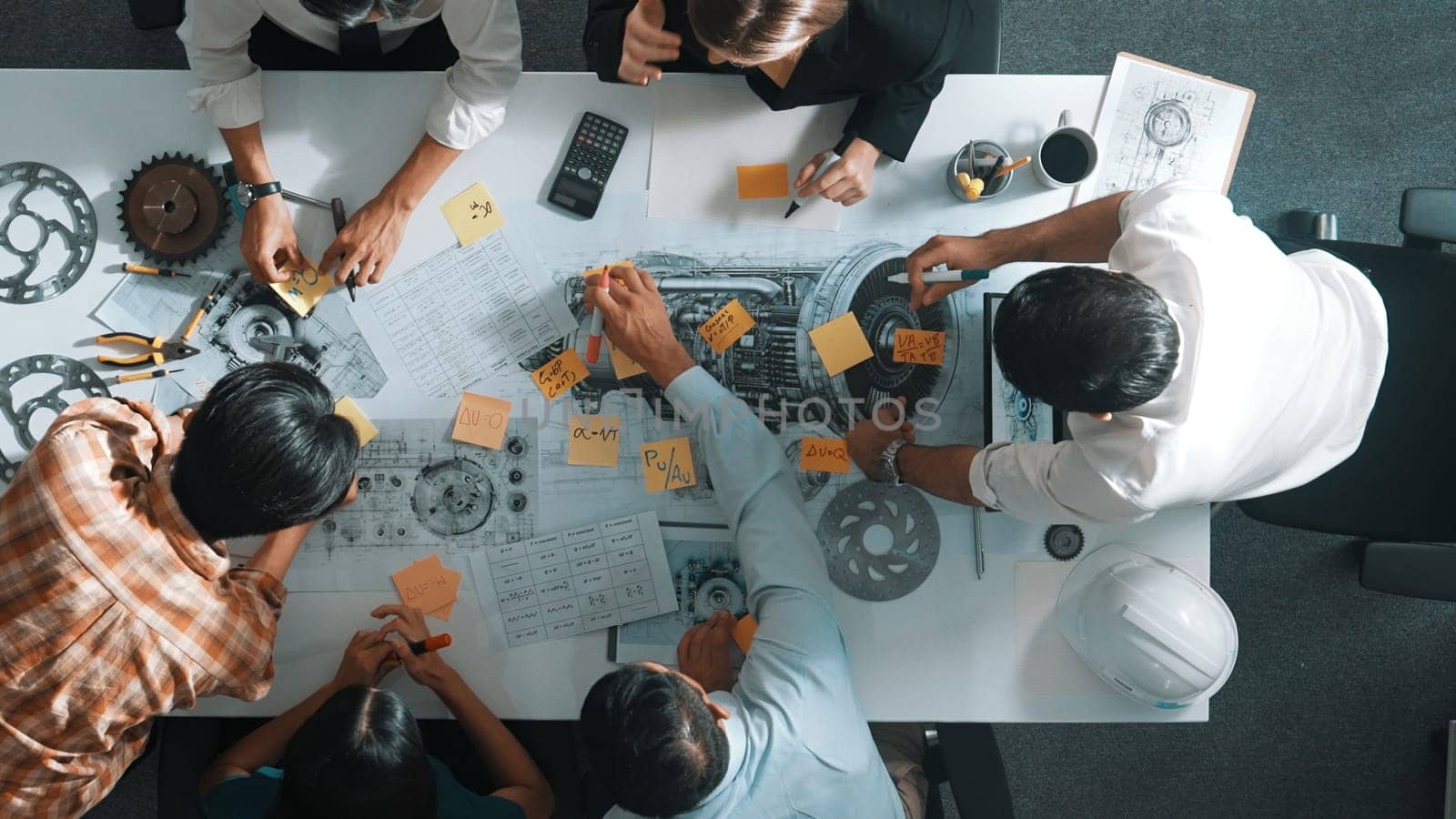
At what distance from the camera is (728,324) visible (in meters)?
1.50

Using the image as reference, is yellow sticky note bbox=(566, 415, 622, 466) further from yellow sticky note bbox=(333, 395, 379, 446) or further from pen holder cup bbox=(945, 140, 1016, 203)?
pen holder cup bbox=(945, 140, 1016, 203)

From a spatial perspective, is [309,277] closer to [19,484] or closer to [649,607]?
[19,484]

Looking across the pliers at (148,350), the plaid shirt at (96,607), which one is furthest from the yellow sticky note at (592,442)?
the pliers at (148,350)

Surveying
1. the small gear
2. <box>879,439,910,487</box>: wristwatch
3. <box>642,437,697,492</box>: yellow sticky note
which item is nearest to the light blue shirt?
<box>642,437,697,492</box>: yellow sticky note

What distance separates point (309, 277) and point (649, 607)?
0.79 m

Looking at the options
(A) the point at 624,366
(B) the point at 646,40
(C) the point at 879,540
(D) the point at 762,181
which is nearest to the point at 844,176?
(D) the point at 762,181

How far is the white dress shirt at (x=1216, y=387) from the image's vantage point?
47.7 inches

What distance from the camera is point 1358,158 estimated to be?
2.23 metres

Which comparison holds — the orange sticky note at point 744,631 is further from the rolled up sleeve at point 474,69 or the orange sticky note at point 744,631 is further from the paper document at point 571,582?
the rolled up sleeve at point 474,69

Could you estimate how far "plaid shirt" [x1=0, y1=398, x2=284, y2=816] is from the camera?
1.18 metres

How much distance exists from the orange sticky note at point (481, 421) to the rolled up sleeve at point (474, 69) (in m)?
0.42

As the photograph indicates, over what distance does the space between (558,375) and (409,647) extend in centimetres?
49

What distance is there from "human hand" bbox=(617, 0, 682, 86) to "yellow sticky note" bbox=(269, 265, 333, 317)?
2.01 feet

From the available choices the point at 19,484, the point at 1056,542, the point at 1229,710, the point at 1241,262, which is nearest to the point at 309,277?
the point at 19,484
